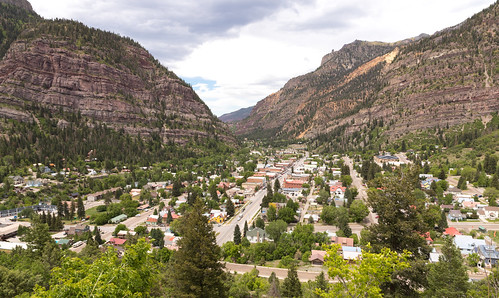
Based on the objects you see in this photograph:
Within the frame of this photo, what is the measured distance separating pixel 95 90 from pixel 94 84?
3.25 m

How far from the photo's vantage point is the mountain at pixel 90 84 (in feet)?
358

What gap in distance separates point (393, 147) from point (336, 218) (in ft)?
304

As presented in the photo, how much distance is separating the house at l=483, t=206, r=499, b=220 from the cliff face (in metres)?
122

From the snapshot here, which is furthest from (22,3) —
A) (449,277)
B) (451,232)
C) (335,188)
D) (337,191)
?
(451,232)

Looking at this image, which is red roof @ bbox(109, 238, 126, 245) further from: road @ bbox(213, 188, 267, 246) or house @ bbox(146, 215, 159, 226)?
road @ bbox(213, 188, 267, 246)

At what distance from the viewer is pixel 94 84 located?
126 meters

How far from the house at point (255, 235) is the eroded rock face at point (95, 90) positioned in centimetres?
10154

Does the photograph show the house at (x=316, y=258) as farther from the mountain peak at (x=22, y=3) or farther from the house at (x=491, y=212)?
the mountain peak at (x=22, y=3)

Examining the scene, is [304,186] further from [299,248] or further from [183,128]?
[183,128]

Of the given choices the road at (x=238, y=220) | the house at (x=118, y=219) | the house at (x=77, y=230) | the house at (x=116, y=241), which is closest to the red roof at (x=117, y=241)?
the house at (x=116, y=241)

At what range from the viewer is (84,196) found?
6700 centimetres

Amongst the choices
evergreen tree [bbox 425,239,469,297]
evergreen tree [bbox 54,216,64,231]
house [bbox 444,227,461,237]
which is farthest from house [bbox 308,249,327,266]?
evergreen tree [bbox 54,216,64,231]

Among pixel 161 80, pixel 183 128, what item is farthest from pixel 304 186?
pixel 161 80

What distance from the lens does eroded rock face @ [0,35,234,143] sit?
357 feet
